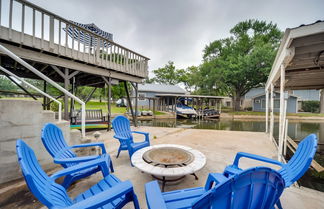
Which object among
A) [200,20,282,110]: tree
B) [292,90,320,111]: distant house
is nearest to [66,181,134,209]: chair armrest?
[200,20,282,110]: tree

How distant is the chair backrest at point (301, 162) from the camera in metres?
1.31

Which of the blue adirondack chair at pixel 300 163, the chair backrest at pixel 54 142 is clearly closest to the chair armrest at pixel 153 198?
the blue adirondack chair at pixel 300 163

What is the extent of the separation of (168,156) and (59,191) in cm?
155

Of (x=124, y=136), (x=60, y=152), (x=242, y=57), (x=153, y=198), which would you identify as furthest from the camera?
(x=242, y=57)

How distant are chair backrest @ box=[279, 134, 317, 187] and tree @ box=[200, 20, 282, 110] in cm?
1729

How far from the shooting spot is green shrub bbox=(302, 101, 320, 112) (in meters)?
18.9

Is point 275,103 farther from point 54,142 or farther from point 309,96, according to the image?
point 54,142

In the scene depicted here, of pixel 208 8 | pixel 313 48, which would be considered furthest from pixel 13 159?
pixel 208 8

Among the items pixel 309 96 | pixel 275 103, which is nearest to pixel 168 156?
pixel 275 103

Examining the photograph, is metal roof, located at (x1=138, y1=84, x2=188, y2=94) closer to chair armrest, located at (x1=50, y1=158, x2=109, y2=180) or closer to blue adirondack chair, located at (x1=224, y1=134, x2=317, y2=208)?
chair armrest, located at (x1=50, y1=158, x2=109, y2=180)

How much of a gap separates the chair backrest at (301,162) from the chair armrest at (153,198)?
1.28 metres

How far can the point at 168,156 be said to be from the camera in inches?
91.7

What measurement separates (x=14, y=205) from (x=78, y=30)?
4.79 m

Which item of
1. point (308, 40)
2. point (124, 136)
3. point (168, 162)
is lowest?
point (168, 162)
